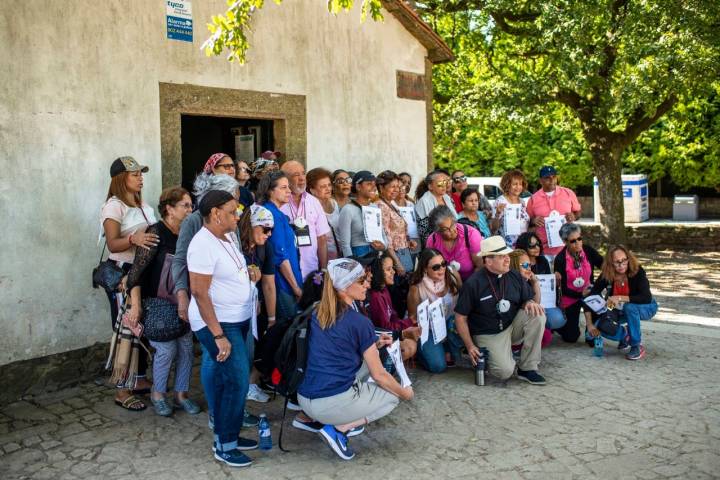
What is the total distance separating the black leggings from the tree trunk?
785 cm

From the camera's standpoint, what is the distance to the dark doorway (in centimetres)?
913

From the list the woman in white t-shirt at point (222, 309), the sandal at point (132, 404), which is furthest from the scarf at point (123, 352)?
the woman in white t-shirt at point (222, 309)

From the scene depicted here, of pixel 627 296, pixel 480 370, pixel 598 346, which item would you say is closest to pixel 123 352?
pixel 480 370

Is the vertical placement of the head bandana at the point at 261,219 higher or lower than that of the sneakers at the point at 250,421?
higher

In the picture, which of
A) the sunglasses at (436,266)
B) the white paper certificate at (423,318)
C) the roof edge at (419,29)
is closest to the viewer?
the white paper certificate at (423,318)

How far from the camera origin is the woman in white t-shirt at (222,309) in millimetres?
4602

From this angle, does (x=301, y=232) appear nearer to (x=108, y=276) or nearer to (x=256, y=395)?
(x=256, y=395)

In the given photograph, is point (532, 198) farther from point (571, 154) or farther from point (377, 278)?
point (571, 154)

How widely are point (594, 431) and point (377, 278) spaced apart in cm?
215

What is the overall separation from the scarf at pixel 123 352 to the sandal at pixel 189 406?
45 centimetres

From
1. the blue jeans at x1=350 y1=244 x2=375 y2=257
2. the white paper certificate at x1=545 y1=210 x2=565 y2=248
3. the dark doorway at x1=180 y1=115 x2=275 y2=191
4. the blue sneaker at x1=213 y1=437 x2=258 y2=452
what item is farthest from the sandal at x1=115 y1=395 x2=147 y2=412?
the white paper certificate at x1=545 y1=210 x2=565 y2=248

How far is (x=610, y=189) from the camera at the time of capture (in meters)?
15.2

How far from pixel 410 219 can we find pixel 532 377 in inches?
84.3

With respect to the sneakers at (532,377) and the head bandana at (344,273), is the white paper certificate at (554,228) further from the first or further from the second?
the head bandana at (344,273)
